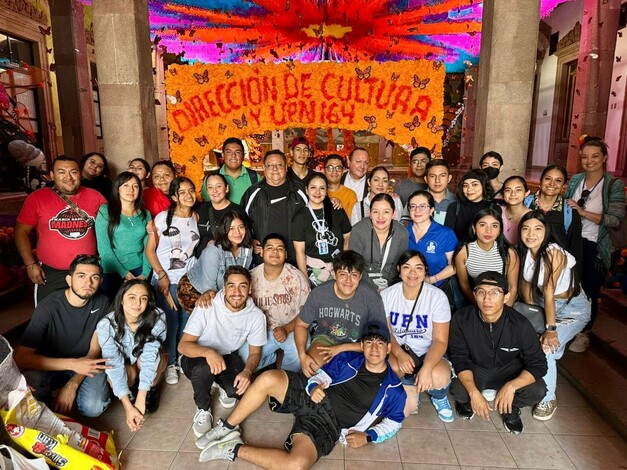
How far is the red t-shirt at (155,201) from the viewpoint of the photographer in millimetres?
3943

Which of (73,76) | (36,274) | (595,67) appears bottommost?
(36,274)

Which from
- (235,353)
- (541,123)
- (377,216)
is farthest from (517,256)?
(541,123)

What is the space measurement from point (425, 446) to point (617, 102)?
10.7 meters

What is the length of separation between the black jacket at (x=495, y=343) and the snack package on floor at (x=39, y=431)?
235 centimetres

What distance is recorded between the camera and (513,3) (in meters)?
4.32

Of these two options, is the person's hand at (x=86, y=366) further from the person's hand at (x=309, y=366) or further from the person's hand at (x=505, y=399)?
the person's hand at (x=505, y=399)

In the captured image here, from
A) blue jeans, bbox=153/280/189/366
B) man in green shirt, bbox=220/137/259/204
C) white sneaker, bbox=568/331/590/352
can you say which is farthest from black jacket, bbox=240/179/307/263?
white sneaker, bbox=568/331/590/352

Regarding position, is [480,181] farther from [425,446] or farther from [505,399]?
[425,446]

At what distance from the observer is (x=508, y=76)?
4.42 metres

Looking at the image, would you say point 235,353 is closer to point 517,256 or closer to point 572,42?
point 517,256

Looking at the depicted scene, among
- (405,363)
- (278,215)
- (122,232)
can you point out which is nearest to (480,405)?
(405,363)

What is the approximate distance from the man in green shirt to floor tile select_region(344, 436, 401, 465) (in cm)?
249

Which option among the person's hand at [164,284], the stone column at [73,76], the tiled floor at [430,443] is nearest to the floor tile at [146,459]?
the tiled floor at [430,443]

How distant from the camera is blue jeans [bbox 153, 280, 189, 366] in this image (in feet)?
12.1
